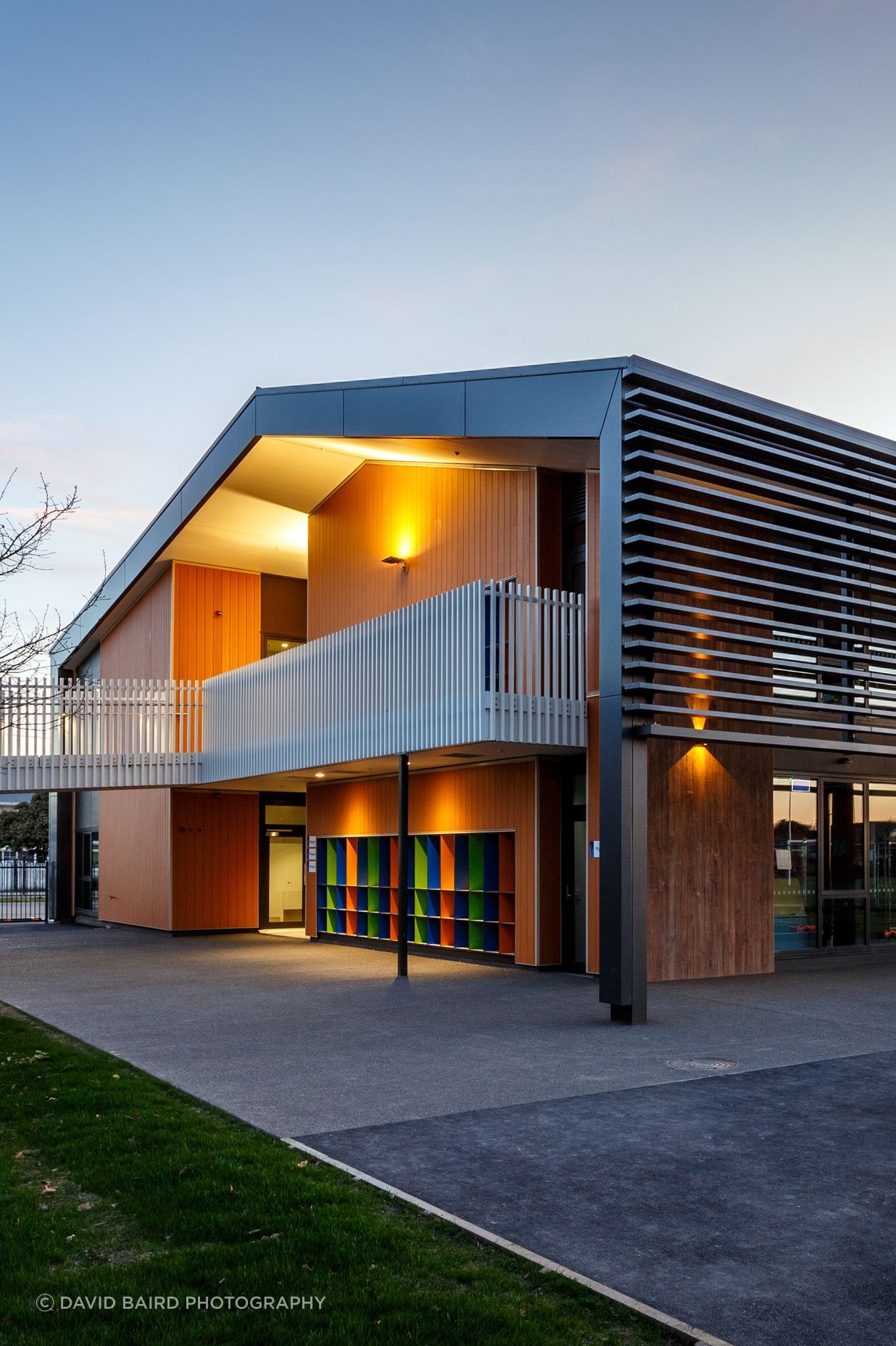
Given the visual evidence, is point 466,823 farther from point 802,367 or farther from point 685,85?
point 802,367

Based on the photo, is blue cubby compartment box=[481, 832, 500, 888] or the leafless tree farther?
blue cubby compartment box=[481, 832, 500, 888]

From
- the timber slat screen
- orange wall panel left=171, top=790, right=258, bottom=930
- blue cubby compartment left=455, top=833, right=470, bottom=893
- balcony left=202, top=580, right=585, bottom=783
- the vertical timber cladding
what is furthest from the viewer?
orange wall panel left=171, top=790, right=258, bottom=930

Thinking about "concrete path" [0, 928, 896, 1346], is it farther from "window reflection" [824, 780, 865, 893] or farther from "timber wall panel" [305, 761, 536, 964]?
"window reflection" [824, 780, 865, 893]

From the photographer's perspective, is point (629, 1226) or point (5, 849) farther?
point (5, 849)

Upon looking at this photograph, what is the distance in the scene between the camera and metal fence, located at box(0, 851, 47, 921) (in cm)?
3356

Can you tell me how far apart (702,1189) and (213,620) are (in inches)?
819

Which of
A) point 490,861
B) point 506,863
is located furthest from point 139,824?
point 506,863

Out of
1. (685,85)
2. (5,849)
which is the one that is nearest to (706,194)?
(685,85)

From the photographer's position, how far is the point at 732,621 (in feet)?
40.2

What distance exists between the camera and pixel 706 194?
648 inches

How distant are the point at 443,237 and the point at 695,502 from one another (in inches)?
316

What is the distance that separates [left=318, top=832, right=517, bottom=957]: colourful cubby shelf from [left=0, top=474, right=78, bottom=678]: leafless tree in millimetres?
8296

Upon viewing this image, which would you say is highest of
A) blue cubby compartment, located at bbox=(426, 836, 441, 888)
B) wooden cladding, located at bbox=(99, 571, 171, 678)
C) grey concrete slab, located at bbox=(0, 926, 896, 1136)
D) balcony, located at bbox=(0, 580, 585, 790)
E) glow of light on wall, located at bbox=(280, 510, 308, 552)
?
glow of light on wall, located at bbox=(280, 510, 308, 552)

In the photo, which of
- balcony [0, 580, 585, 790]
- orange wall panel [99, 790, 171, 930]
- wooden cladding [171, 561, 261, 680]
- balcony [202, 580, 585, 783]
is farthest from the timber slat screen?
orange wall panel [99, 790, 171, 930]
